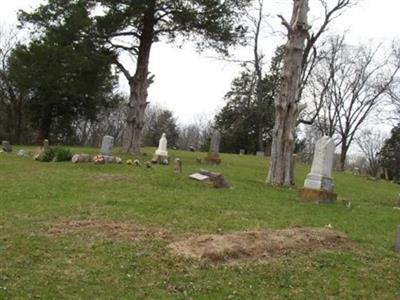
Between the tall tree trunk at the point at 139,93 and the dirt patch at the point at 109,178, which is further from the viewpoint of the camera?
the tall tree trunk at the point at 139,93

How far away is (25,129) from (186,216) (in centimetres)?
4435

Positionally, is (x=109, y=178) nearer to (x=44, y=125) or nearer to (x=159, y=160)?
(x=159, y=160)

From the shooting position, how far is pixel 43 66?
89.4ft

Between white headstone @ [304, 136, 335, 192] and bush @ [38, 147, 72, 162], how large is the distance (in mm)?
9660

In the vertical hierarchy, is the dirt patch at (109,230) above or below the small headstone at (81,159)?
below

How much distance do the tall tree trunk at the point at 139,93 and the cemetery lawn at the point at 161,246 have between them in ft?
43.0

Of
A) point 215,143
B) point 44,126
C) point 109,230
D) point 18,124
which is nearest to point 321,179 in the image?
point 109,230

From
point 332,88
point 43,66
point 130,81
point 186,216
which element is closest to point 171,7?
point 130,81

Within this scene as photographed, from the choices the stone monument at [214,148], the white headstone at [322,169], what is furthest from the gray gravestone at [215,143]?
the white headstone at [322,169]

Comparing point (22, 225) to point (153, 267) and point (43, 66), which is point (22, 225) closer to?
point (153, 267)

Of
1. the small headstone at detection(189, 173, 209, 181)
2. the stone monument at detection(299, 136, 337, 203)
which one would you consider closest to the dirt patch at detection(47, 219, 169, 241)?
the small headstone at detection(189, 173, 209, 181)

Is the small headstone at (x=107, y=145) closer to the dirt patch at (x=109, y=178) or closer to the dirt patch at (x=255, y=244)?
the dirt patch at (x=109, y=178)

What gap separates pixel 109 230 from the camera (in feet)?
29.8

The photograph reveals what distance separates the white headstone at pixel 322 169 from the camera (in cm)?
1480
